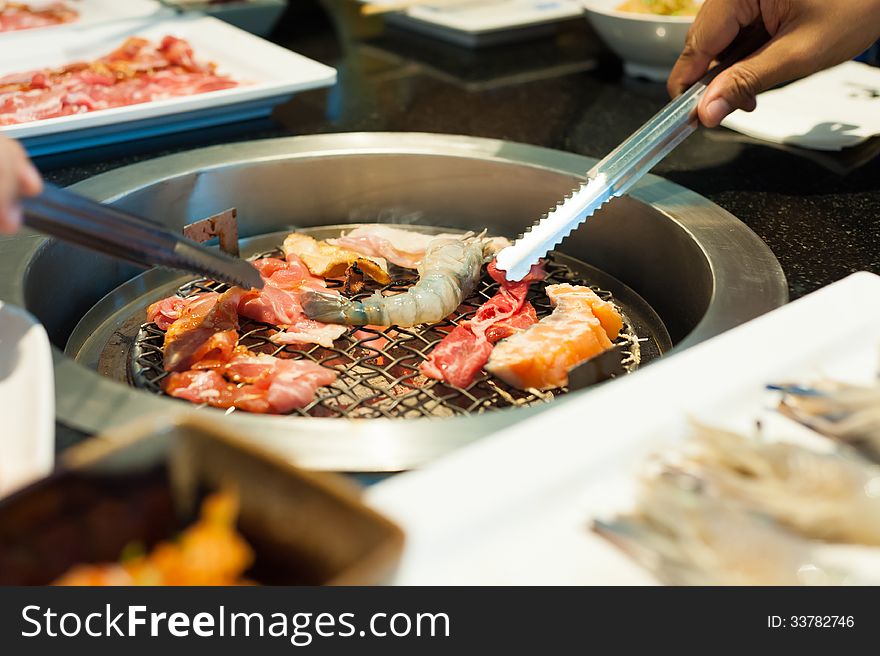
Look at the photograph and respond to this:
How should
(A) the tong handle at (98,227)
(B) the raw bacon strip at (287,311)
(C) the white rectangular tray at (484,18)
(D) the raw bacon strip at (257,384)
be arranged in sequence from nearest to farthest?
(A) the tong handle at (98,227)
(D) the raw bacon strip at (257,384)
(B) the raw bacon strip at (287,311)
(C) the white rectangular tray at (484,18)

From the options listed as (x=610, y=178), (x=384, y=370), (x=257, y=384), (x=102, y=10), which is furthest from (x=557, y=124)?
(x=102, y=10)

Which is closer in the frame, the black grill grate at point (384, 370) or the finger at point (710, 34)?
the black grill grate at point (384, 370)

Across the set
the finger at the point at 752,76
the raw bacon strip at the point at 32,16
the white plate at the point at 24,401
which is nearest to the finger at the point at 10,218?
the white plate at the point at 24,401

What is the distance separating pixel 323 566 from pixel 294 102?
100 inches

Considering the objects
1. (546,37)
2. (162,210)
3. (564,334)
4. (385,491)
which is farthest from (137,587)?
(546,37)

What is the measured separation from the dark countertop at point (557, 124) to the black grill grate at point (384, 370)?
1.88 ft

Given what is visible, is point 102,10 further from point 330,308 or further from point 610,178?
point 610,178

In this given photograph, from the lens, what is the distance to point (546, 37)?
4117mm

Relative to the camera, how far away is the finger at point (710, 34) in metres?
2.38

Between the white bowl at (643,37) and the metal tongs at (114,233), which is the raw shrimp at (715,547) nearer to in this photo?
the metal tongs at (114,233)

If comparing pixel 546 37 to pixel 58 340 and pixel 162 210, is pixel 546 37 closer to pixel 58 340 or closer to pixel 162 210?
pixel 162 210

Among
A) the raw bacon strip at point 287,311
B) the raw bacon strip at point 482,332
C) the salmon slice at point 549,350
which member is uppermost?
the salmon slice at point 549,350

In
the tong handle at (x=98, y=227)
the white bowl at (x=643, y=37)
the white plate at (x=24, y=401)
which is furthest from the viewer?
the white bowl at (x=643, y=37)

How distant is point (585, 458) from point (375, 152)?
1.56 m
